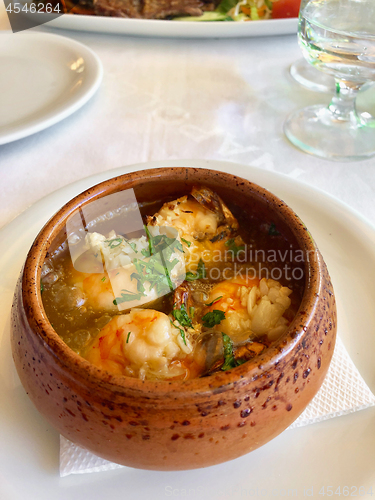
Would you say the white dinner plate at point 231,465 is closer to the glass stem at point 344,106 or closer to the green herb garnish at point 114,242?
the green herb garnish at point 114,242

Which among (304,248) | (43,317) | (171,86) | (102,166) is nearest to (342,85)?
(171,86)

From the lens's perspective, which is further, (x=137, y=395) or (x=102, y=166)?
(x=102, y=166)

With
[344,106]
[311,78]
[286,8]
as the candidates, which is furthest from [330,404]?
[286,8]

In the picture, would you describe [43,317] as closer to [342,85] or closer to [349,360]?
[349,360]

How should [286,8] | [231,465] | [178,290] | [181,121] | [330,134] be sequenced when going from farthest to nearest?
[286,8], [181,121], [330,134], [178,290], [231,465]

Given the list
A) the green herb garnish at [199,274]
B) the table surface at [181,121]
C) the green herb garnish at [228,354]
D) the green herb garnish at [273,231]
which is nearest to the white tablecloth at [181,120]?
the table surface at [181,121]

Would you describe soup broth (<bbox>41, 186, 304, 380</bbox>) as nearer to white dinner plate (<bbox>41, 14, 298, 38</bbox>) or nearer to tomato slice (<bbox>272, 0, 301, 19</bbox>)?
white dinner plate (<bbox>41, 14, 298, 38</bbox>)

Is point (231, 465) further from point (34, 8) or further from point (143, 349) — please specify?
point (34, 8)
